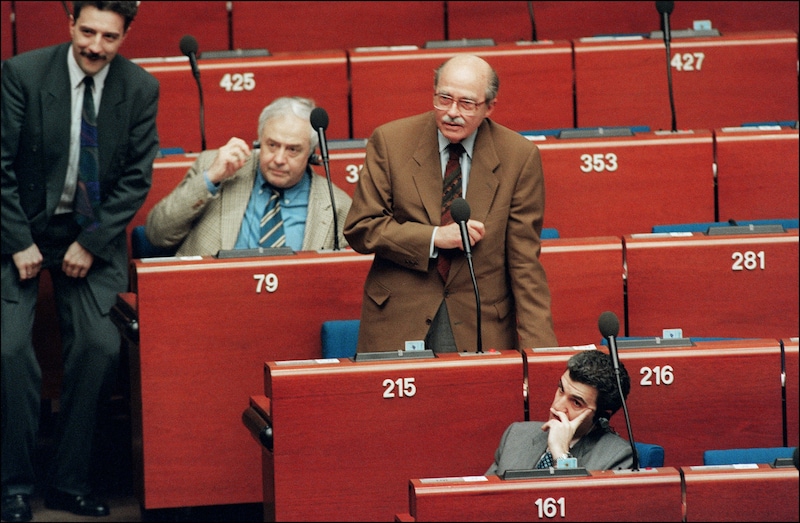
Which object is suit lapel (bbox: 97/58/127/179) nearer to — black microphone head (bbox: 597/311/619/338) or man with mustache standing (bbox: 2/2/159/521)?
man with mustache standing (bbox: 2/2/159/521)

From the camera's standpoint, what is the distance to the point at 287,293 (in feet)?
8.21

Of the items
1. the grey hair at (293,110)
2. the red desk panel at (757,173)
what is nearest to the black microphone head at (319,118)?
the grey hair at (293,110)

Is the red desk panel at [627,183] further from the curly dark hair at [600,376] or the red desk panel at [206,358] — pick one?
the curly dark hair at [600,376]

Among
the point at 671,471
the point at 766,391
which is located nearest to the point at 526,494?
the point at 671,471

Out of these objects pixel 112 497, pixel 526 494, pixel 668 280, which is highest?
pixel 668 280

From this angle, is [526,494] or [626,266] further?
[626,266]

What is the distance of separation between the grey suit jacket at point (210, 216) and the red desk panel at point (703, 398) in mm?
748

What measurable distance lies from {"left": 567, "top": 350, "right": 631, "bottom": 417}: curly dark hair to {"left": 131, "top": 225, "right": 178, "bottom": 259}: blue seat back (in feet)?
3.50

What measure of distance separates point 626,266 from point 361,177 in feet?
2.01

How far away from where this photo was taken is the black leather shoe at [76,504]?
2629 millimetres

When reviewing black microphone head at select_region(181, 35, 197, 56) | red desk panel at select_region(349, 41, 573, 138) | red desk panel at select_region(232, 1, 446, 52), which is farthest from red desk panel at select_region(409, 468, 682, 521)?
red desk panel at select_region(232, 1, 446, 52)

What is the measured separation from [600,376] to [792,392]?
16.4 inches

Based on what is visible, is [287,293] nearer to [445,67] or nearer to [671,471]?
[445,67]

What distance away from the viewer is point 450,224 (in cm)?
227
